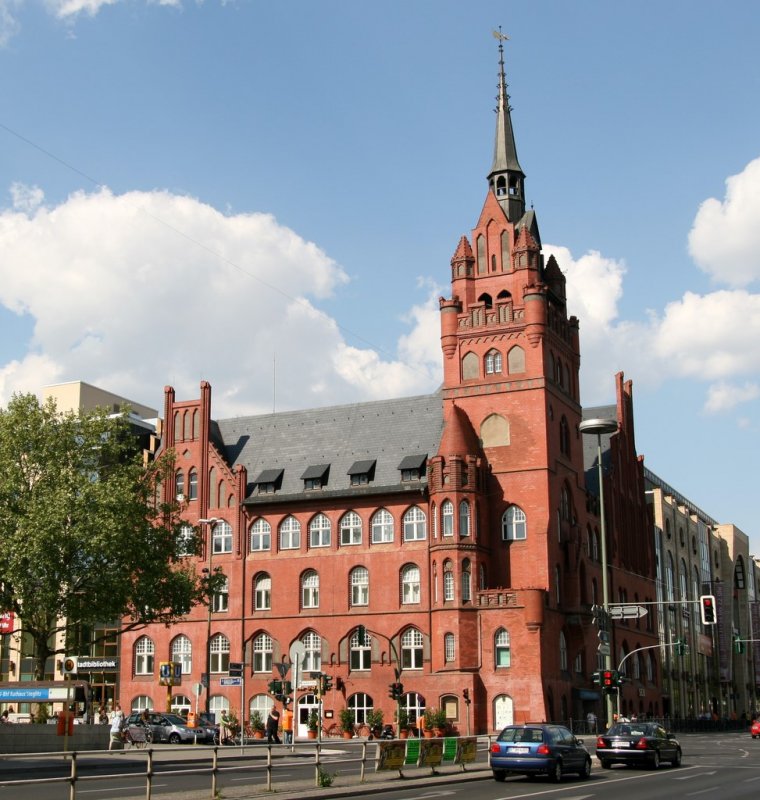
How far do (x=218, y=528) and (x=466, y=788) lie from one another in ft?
160

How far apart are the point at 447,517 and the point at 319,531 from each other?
9562 mm

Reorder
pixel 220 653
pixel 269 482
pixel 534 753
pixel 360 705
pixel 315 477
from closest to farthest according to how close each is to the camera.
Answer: pixel 534 753, pixel 360 705, pixel 315 477, pixel 220 653, pixel 269 482

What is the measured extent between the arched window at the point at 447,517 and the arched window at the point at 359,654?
8.28 meters

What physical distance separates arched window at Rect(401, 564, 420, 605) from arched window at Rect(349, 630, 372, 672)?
3.34 metres

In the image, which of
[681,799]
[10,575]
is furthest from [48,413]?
[681,799]

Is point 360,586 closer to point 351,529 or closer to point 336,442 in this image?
point 351,529

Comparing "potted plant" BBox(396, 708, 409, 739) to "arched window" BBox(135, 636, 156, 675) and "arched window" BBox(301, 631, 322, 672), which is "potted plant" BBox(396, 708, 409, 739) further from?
"arched window" BBox(135, 636, 156, 675)

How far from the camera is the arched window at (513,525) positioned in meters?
66.2

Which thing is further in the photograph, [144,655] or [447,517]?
[144,655]

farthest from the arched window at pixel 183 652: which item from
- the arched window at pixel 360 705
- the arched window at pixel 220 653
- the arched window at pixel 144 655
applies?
the arched window at pixel 360 705

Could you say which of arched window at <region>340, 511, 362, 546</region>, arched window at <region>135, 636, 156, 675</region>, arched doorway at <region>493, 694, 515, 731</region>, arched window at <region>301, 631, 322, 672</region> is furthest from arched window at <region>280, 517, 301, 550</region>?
arched doorway at <region>493, 694, 515, 731</region>

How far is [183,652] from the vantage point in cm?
7200

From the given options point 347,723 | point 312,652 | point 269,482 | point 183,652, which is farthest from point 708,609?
point 183,652

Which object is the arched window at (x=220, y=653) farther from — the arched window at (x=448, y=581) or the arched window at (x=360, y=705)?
the arched window at (x=448, y=581)
